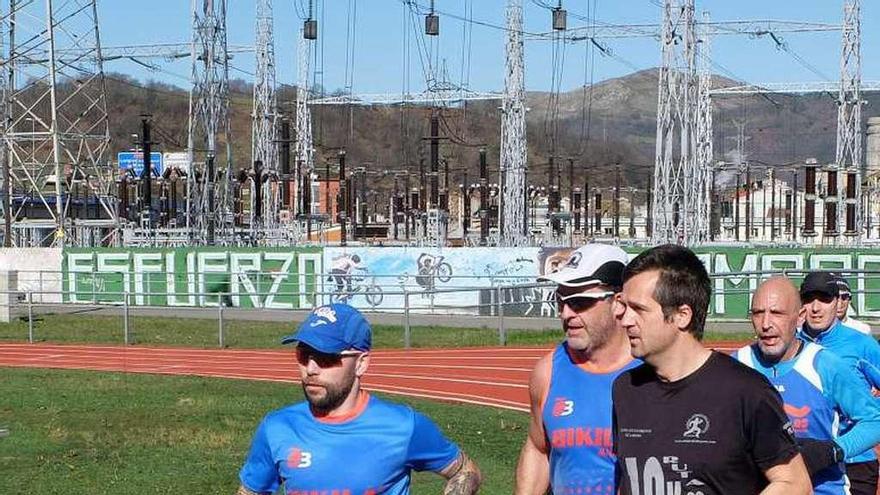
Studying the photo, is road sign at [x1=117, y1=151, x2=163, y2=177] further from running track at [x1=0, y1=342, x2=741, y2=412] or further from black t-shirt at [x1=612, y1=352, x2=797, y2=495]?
black t-shirt at [x1=612, y1=352, x2=797, y2=495]

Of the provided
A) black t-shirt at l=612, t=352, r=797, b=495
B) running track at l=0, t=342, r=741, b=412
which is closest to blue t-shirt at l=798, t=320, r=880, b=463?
black t-shirt at l=612, t=352, r=797, b=495

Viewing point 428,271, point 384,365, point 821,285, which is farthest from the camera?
point 428,271

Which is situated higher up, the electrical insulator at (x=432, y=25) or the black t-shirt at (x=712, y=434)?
the electrical insulator at (x=432, y=25)

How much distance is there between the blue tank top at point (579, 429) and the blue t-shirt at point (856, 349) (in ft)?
7.73

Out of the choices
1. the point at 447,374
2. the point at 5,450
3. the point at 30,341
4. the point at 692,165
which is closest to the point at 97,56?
the point at 692,165

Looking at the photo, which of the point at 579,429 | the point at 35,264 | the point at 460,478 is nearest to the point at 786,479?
the point at 579,429

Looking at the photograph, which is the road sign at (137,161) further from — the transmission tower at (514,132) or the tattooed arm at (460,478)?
the tattooed arm at (460,478)

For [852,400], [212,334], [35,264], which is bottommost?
[212,334]

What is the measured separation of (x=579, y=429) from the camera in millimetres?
5297

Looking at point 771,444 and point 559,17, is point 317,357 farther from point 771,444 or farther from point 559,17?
point 559,17

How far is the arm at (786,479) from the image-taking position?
4082 mm

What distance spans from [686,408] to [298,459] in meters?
1.41

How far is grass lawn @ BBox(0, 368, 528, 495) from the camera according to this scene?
1203cm

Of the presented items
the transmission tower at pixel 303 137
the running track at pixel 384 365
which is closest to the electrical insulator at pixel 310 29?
the transmission tower at pixel 303 137
